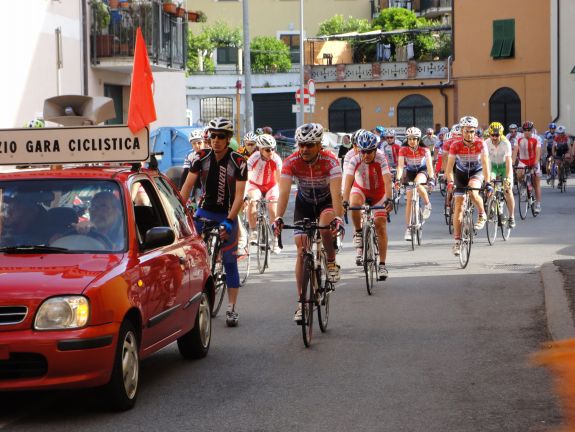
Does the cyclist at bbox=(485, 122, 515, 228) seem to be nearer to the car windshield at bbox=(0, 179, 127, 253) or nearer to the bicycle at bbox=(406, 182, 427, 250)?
the bicycle at bbox=(406, 182, 427, 250)

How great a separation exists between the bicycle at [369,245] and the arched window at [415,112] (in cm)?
5724

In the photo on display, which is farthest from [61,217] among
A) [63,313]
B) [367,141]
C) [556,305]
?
[367,141]

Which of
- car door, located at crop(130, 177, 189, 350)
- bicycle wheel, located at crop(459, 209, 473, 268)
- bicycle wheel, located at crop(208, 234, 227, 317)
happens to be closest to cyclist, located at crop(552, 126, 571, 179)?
bicycle wheel, located at crop(459, 209, 473, 268)

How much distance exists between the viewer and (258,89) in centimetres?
7469

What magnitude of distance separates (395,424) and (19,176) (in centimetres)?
321

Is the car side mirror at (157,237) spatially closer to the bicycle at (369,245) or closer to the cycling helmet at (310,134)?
the cycling helmet at (310,134)

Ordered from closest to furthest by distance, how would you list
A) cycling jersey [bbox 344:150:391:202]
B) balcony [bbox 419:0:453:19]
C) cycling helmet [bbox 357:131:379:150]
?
cycling helmet [bbox 357:131:379:150], cycling jersey [bbox 344:150:391:202], balcony [bbox 419:0:453:19]

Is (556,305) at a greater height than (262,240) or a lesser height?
lesser

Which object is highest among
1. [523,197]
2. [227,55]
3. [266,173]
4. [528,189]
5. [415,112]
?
[227,55]

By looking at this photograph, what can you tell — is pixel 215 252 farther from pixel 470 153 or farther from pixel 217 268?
pixel 470 153

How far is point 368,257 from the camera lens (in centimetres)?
1443

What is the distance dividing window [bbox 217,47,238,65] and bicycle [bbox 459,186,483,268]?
6340cm

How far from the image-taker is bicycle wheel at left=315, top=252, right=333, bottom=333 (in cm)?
1105

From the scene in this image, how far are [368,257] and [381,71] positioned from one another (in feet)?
194
